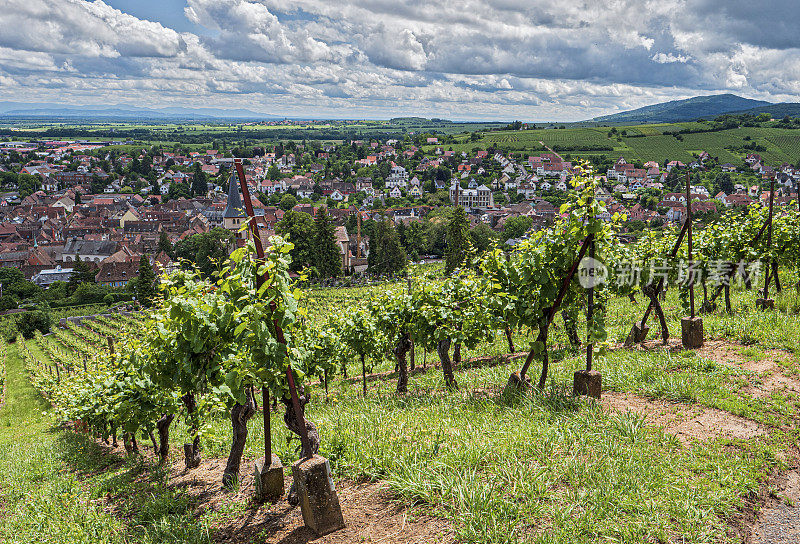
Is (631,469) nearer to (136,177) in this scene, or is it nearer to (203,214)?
(203,214)

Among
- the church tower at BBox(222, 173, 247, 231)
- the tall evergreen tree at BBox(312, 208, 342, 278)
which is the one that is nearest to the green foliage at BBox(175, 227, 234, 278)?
the church tower at BBox(222, 173, 247, 231)

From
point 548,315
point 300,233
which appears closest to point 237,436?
point 548,315

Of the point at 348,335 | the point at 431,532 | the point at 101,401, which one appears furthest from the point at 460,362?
the point at 431,532

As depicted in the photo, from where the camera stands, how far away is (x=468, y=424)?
6.20m

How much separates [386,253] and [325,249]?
1008 cm

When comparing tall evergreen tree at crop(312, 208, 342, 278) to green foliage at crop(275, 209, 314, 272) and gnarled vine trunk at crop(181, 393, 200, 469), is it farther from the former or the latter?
gnarled vine trunk at crop(181, 393, 200, 469)

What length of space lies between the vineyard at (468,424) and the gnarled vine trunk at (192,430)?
0.03 meters

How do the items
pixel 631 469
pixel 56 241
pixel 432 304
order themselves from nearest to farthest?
pixel 631 469, pixel 432 304, pixel 56 241

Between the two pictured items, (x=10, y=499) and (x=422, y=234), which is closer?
(x=10, y=499)

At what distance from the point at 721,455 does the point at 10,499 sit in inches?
403

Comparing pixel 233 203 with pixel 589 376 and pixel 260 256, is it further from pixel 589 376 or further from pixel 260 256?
pixel 260 256

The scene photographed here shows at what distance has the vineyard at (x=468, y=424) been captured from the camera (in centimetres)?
424

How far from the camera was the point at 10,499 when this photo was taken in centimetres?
791

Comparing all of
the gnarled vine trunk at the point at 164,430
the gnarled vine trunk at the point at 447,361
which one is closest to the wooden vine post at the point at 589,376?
the gnarled vine trunk at the point at 447,361
